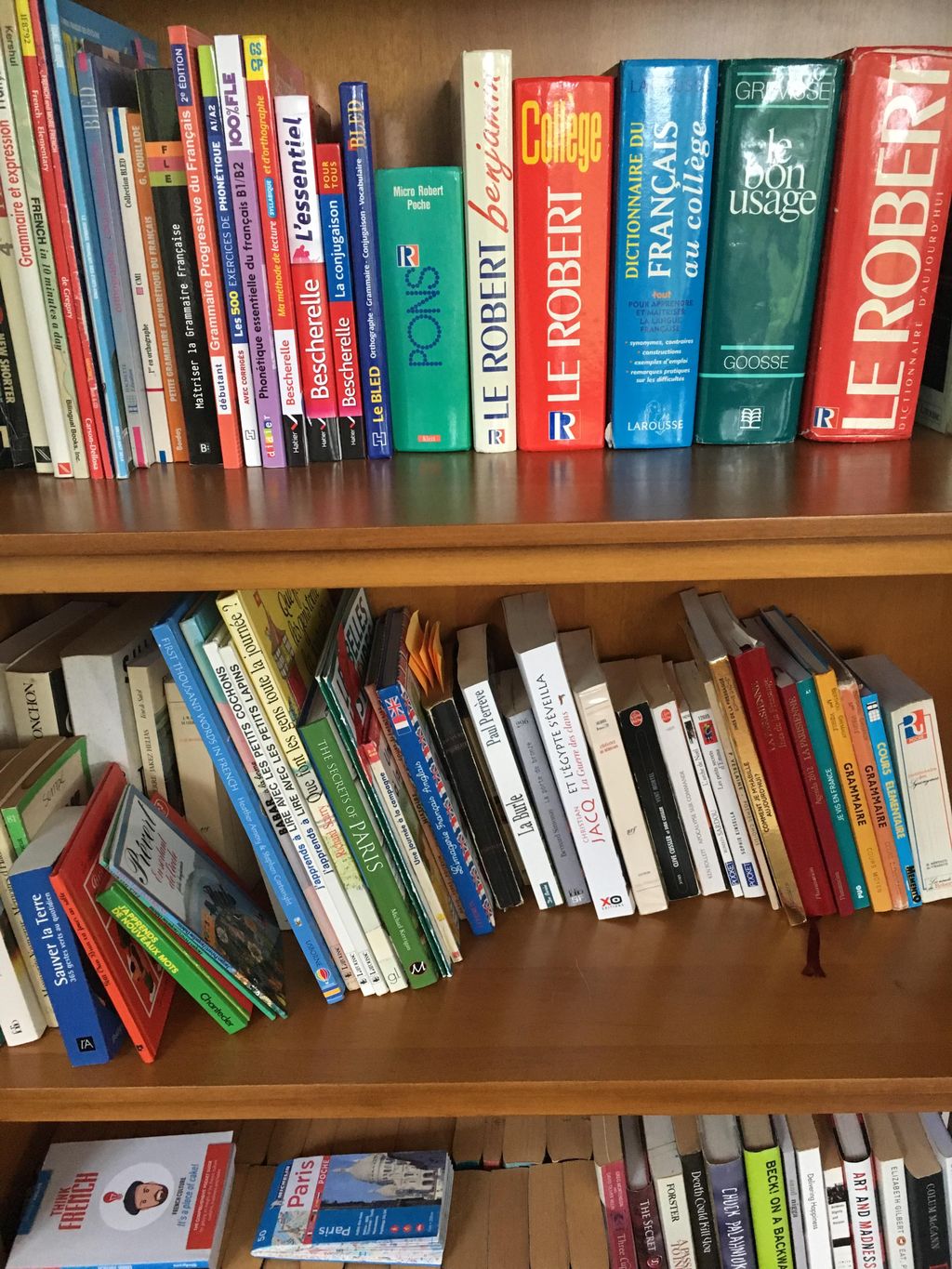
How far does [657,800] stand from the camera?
0.87 m

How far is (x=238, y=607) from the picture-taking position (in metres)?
0.70

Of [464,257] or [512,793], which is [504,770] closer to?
[512,793]

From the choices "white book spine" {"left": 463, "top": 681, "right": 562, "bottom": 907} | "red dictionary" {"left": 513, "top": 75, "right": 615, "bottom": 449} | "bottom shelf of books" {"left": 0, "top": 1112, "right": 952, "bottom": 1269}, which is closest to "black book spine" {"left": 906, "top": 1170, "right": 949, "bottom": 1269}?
"bottom shelf of books" {"left": 0, "top": 1112, "right": 952, "bottom": 1269}

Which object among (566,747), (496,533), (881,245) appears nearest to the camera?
(496,533)

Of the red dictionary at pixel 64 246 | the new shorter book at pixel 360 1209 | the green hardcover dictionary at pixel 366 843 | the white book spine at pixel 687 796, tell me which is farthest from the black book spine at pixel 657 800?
the red dictionary at pixel 64 246

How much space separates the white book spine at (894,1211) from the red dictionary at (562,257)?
0.70m

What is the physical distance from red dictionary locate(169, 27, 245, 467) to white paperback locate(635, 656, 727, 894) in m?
0.41

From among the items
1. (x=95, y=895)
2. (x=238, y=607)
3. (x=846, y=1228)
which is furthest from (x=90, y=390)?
(x=846, y=1228)

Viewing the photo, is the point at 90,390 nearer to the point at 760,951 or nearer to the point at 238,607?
the point at 238,607

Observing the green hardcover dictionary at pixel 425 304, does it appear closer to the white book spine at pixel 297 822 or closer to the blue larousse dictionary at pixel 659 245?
the blue larousse dictionary at pixel 659 245

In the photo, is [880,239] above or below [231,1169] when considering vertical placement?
above

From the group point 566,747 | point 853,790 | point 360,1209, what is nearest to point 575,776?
point 566,747

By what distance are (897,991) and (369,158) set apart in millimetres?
769

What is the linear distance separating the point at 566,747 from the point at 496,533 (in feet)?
0.89
